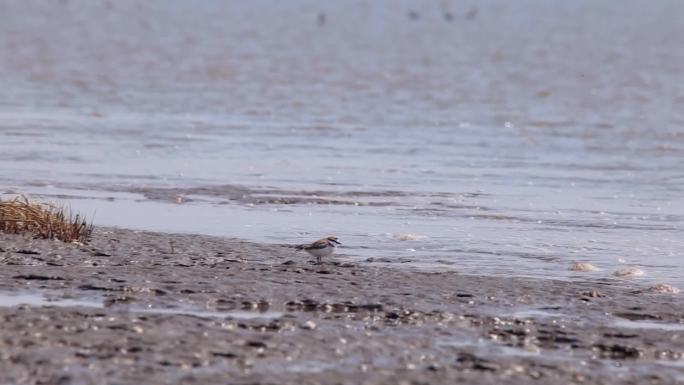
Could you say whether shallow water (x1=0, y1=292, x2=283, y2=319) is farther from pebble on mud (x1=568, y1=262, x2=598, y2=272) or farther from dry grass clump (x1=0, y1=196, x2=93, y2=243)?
pebble on mud (x1=568, y1=262, x2=598, y2=272)

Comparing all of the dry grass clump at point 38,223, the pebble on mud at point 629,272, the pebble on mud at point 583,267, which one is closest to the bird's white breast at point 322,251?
the dry grass clump at point 38,223

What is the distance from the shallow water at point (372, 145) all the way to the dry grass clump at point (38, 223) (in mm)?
1864

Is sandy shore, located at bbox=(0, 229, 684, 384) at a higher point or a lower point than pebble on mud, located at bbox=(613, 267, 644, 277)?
lower

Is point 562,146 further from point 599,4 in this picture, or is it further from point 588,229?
point 599,4

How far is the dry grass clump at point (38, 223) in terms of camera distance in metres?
11.5

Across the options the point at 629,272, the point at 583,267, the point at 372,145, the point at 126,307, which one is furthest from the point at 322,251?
the point at 372,145

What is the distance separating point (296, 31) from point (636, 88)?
100 ft

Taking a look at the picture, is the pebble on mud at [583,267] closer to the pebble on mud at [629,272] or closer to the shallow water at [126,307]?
the pebble on mud at [629,272]

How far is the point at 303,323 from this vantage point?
8.89 meters

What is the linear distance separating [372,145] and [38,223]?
10.6 m

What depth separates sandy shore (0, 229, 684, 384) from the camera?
7758 millimetres

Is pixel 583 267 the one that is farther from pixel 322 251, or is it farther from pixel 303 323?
pixel 303 323

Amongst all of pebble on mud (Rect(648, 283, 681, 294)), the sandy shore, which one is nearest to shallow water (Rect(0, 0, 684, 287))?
pebble on mud (Rect(648, 283, 681, 294))

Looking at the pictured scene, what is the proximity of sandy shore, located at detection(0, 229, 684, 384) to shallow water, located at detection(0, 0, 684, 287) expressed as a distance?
1.47 metres
